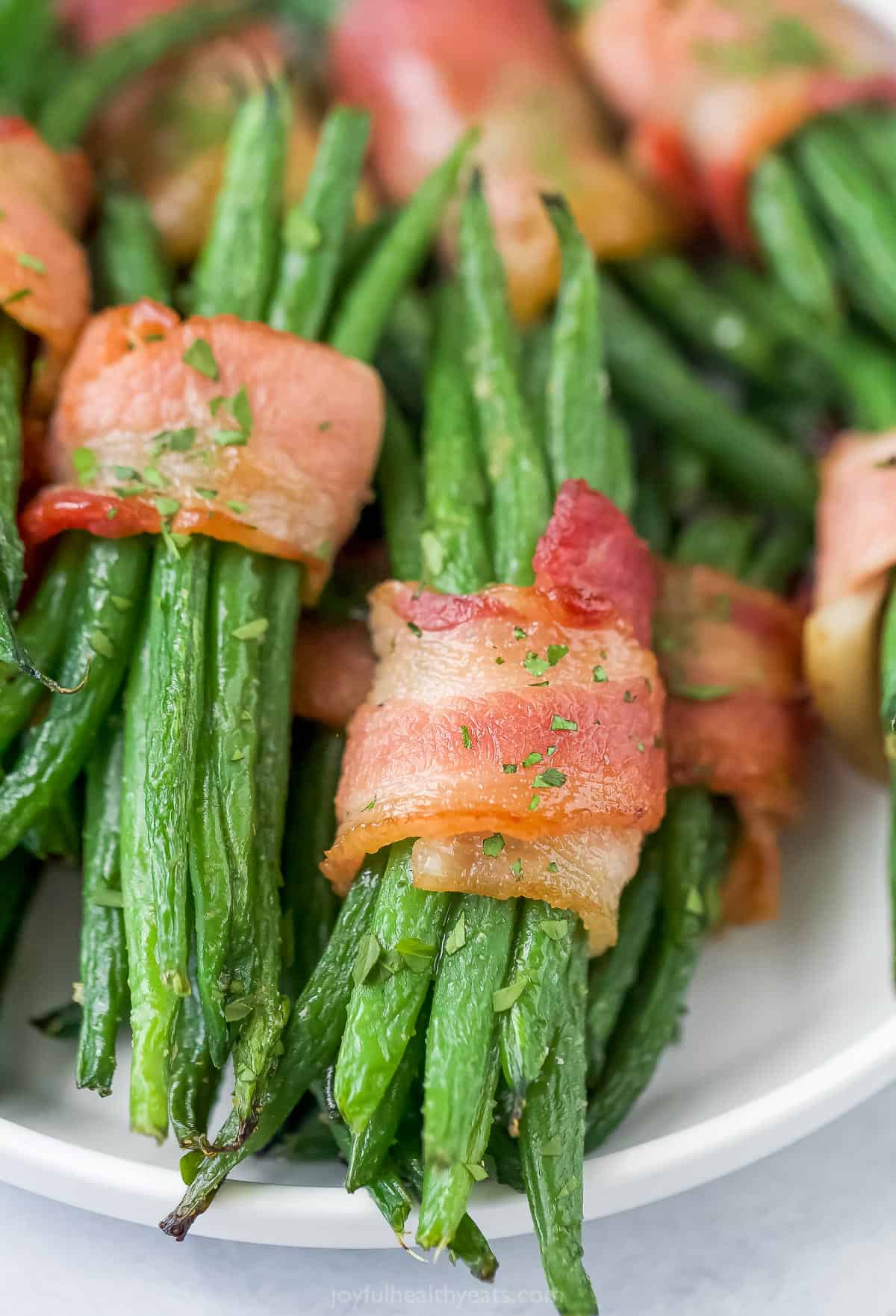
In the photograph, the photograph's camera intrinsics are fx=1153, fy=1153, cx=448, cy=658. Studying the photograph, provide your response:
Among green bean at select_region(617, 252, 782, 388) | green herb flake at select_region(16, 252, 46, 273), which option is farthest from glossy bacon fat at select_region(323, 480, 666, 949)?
green bean at select_region(617, 252, 782, 388)

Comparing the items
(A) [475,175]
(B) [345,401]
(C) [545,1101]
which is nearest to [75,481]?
(B) [345,401]

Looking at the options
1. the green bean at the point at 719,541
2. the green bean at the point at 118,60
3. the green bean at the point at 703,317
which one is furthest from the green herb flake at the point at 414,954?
the green bean at the point at 118,60

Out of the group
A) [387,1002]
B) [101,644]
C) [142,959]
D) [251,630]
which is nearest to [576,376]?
[251,630]

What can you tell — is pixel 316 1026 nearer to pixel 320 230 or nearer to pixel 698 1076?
pixel 698 1076

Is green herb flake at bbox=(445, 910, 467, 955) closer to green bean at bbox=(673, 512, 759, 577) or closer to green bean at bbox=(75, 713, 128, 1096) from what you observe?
green bean at bbox=(75, 713, 128, 1096)

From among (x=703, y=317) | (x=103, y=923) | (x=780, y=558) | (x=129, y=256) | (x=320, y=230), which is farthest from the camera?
(x=703, y=317)

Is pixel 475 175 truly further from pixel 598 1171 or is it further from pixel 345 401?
pixel 598 1171

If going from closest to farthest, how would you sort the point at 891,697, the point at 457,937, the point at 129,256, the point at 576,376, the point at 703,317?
the point at 457,937 → the point at 891,697 → the point at 576,376 → the point at 129,256 → the point at 703,317
